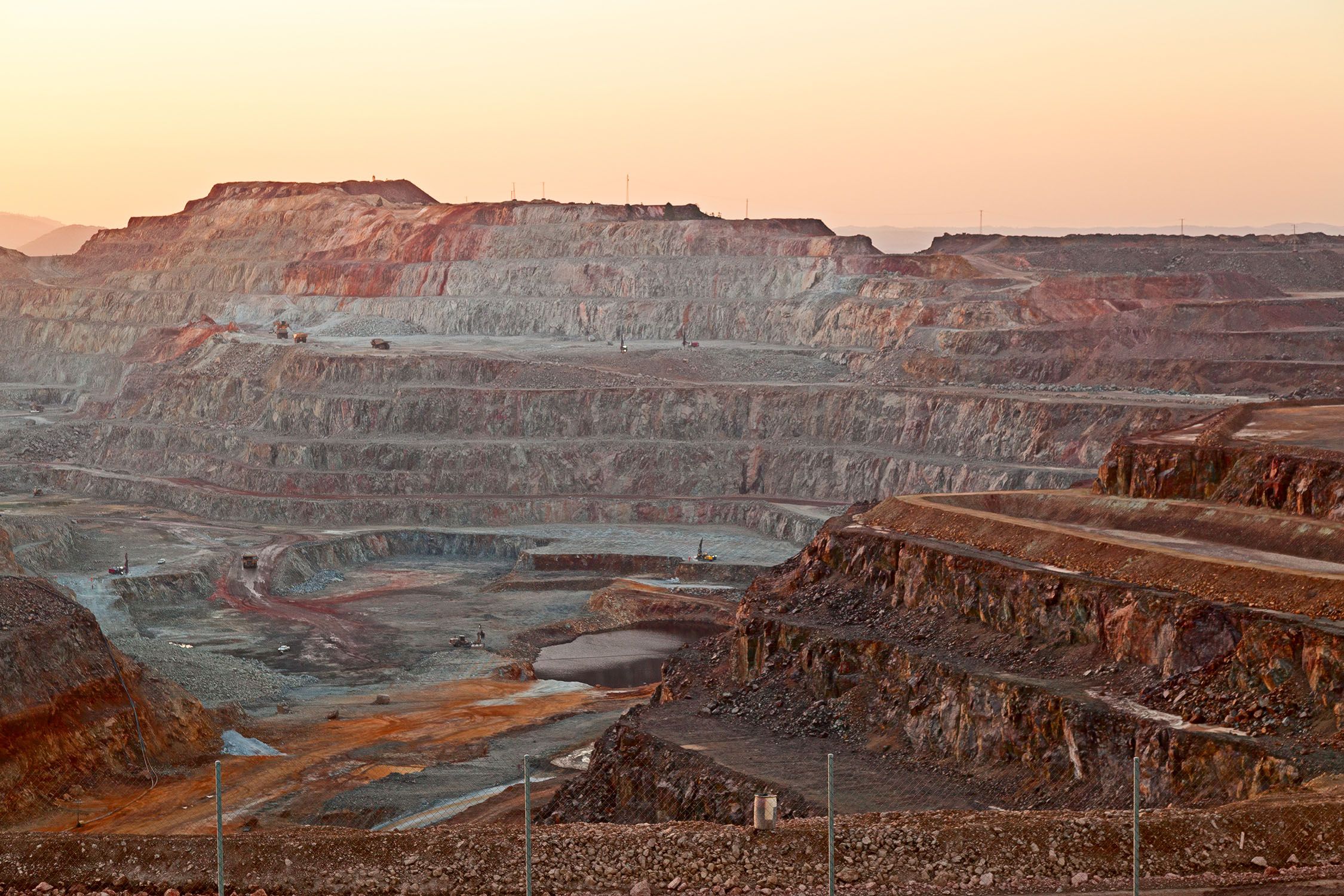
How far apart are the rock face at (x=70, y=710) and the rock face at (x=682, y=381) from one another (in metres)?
55.5

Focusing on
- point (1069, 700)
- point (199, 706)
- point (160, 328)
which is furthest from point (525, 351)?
point (1069, 700)

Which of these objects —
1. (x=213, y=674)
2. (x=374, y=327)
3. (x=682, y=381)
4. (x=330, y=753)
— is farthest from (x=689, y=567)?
(x=374, y=327)

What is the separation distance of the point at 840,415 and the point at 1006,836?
91.2m

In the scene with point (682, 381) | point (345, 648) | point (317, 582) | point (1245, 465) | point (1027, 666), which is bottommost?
point (345, 648)

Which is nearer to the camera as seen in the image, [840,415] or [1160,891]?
[1160,891]

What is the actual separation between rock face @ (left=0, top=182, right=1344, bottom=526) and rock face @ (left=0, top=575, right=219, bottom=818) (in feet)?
182

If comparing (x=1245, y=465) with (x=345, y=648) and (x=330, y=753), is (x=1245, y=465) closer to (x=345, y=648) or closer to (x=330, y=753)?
(x=330, y=753)

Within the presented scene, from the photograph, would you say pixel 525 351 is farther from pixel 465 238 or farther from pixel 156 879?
pixel 156 879

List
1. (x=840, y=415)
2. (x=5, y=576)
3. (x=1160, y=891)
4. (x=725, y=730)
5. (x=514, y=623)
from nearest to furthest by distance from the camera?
1. (x=1160, y=891)
2. (x=725, y=730)
3. (x=5, y=576)
4. (x=514, y=623)
5. (x=840, y=415)

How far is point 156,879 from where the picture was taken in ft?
97.7

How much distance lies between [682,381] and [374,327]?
47870 millimetres

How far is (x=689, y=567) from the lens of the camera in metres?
96.4

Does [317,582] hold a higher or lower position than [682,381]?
lower

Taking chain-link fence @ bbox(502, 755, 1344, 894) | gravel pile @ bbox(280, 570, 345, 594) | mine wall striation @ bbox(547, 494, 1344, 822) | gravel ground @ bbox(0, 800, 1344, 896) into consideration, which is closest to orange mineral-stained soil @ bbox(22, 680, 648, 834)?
mine wall striation @ bbox(547, 494, 1344, 822)
